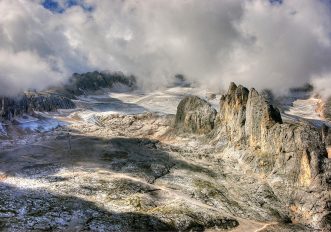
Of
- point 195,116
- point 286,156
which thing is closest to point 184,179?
point 286,156

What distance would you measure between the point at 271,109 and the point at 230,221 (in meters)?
49.8

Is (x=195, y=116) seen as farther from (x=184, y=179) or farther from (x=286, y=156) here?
(x=286, y=156)

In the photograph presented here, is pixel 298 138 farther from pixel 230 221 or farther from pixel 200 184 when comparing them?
pixel 230 221

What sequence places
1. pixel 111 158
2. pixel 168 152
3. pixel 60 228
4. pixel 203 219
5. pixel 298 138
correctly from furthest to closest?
1. pixel 168 152
2. pixel 111 158
3. pixel 298 138
4. pixel 203 219
5. pixel 60 228

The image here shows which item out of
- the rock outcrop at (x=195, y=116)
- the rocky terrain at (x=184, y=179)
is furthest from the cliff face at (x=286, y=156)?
the rock outcrop at (x=195, y=116)

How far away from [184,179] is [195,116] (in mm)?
59806

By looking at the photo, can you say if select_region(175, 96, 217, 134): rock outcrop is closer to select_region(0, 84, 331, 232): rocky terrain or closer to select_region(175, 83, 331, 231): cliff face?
select_region(0, 84, 331, 232): rocky terrain

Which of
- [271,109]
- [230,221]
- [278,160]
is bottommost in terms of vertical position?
[230,221]

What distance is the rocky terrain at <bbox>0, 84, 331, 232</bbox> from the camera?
3246 inches

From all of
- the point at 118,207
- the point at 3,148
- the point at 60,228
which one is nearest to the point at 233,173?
Answer: the point at 118,207

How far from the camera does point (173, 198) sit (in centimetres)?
9681

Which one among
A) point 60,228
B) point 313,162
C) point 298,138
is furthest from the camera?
point 298,138

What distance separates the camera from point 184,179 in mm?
112938

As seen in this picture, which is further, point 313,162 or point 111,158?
point 111,158
